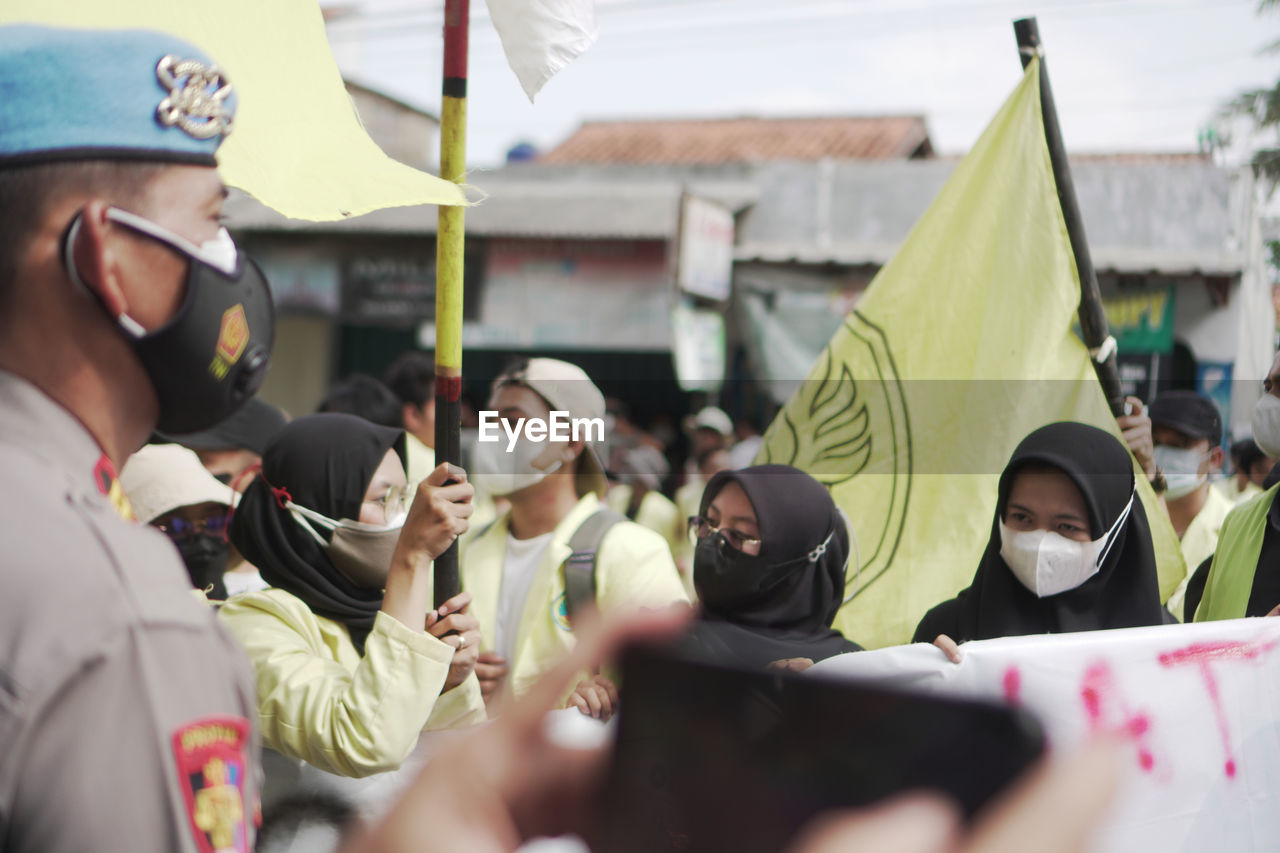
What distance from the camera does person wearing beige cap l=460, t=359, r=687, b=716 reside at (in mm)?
2994

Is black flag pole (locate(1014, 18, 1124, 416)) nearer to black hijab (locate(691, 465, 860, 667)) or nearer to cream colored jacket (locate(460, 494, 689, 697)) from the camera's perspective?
black hijab (locate(691, 465, 860, 667))

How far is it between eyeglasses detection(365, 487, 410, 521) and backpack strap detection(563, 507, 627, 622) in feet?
1.80

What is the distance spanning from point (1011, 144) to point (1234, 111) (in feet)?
40.3

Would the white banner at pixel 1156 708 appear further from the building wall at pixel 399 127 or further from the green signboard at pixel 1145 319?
the building wall at pixel 399 127

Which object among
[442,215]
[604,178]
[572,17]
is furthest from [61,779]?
[604,178]

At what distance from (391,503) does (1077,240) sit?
2.26 metres

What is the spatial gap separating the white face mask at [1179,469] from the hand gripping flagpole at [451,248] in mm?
3866

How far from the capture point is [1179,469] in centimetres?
525

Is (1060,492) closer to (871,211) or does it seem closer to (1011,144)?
(1011,144)

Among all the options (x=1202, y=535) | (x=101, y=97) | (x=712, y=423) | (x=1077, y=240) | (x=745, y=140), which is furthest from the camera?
(x=745, y=140)

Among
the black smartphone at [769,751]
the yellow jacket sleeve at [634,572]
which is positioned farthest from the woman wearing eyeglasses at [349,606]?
the black smartphone at [769,751]

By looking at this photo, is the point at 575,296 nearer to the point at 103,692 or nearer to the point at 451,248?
the point at 451,248

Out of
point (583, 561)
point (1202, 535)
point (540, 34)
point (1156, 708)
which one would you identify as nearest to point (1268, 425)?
point (1156, 708)

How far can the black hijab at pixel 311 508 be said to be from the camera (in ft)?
8.27
